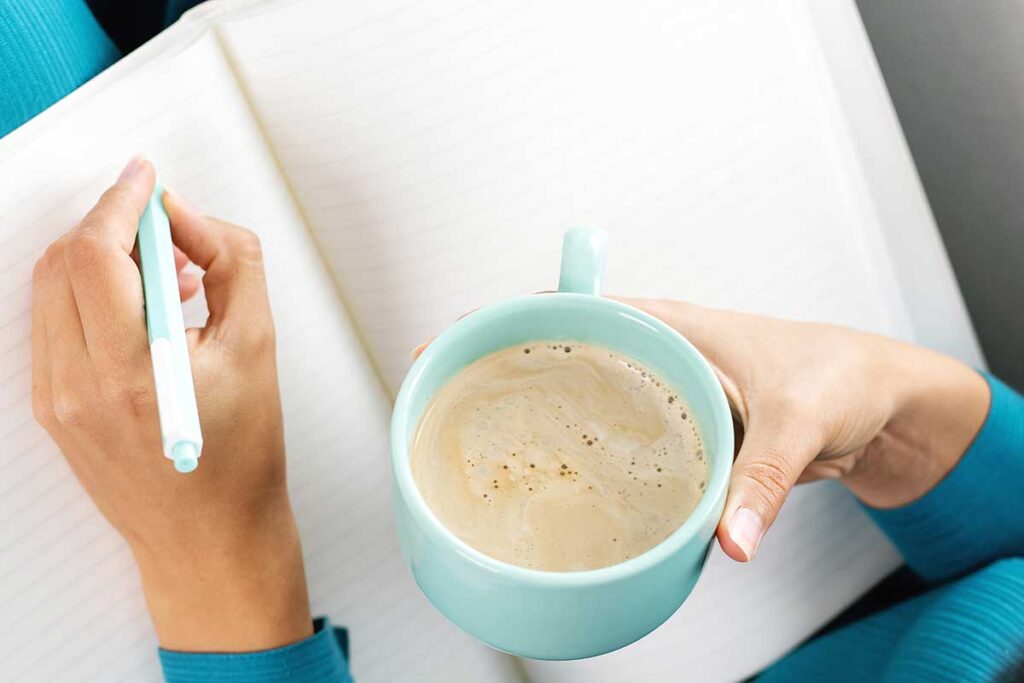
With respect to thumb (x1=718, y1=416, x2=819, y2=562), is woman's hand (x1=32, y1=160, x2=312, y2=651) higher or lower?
higher

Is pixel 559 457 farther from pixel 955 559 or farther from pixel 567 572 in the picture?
pixel 955 559

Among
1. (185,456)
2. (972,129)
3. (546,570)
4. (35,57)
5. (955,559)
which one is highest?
(35,57)

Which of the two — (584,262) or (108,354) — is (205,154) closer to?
(108,354)

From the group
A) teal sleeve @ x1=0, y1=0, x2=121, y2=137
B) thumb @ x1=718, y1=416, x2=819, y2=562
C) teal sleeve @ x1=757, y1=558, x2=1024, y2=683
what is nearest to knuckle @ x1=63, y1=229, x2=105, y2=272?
teal sleeve @ x1=0, y1=0, x2=121, y2=137

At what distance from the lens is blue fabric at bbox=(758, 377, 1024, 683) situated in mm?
666

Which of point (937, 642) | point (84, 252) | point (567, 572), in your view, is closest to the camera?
point (567, 572)

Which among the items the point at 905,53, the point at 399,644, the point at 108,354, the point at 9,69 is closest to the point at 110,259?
the point at 108,354

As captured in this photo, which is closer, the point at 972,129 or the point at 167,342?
the point at 167,342

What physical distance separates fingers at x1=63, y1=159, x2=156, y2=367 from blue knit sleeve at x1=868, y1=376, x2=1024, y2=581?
56 cm

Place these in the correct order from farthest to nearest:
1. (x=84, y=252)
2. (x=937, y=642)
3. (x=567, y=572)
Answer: (x=937, y=642), (x=84, y=252), (x=567, y=572)

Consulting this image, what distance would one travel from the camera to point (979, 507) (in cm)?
72

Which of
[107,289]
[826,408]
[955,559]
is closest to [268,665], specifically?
[107,289]

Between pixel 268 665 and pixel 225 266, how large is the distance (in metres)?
0.25

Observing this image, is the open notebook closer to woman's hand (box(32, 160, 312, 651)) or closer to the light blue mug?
woman's hand (box(32, 160, 312, 651))
